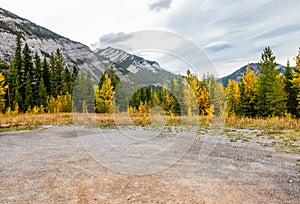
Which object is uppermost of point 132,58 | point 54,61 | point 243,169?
point 54,61

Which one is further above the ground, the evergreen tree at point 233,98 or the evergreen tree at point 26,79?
the evergreen tree at point 26,79

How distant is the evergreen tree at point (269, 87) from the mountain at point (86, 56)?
20413 mm

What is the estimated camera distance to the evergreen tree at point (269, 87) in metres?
27.3

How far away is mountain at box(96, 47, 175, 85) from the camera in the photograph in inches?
283

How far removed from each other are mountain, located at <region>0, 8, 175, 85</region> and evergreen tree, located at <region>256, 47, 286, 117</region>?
2041 centimetres

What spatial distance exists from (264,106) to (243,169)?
25457mm

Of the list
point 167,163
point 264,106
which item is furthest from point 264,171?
point 264,106

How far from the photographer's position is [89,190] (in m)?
4.45

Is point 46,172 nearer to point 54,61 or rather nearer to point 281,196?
point 281,196

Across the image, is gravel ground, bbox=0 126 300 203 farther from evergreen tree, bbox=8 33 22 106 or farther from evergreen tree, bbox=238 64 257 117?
evergreen tree, bbox=8 33 22 106

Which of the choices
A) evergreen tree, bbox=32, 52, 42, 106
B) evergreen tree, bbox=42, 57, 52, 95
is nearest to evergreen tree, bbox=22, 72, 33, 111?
evergreen tree, bbox=32, 52, 42, 106

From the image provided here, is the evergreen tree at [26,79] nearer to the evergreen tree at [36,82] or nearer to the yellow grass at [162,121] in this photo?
the evergreen tree at [36,82]

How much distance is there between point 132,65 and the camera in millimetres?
7562

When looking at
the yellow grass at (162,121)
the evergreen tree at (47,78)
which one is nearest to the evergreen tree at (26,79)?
the evergreen tree at (47,78)
